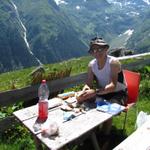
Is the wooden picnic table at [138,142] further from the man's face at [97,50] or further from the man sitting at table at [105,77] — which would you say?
the man's face at [97,50]

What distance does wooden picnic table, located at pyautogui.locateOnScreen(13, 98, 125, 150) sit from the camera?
624cm

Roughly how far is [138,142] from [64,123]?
6.05 ft

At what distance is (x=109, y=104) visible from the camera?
7.88 metres

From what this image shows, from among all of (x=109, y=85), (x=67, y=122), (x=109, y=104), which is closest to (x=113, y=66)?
(x=109, y=85)

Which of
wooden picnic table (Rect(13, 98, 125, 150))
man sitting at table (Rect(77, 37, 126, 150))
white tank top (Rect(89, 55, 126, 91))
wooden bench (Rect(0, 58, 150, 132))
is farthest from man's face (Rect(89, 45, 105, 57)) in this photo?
wooden bench (Rect(0, 58, 150, 132))

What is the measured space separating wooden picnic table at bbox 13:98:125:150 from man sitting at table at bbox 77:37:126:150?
2.48 ft

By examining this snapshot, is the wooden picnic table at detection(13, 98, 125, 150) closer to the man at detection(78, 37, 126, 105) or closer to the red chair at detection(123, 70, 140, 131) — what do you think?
the man at detection(78, 37, 126, 105)

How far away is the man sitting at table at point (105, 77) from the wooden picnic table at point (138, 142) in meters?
2.39

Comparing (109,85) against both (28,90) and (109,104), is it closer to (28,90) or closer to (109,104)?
(109,104)

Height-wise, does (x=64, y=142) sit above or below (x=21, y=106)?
above

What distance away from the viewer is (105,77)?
8766 millimetres

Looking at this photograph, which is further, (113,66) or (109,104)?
(113,66)

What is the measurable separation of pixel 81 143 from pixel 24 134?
148 centimetres

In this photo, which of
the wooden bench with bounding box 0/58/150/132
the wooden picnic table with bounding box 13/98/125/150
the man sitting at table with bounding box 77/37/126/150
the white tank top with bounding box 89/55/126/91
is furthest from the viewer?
the wooden bench with bounding box 0/58/150/132
